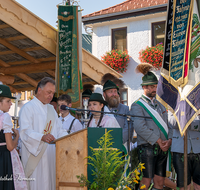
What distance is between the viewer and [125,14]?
16109mm

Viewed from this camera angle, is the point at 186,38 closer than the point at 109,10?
Yes

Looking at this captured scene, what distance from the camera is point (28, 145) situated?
4.14 metres

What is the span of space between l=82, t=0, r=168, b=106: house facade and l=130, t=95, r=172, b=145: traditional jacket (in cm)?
1021

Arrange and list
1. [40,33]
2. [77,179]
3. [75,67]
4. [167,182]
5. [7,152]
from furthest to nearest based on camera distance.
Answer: [75,67]
[40,33]
[167,182]
[7,152]
[77,179]

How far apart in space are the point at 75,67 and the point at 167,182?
3.43 m

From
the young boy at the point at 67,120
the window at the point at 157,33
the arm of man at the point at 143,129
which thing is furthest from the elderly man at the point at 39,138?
the window at the point at 157,33

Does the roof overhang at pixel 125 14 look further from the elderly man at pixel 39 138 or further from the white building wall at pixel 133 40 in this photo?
the elderly man at pixel 39 138

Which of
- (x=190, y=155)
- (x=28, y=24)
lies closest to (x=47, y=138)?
(x=190, y=155)

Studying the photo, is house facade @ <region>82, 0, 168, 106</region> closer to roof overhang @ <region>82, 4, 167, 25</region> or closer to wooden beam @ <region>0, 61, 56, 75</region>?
roof overhang @ <region>82, 4, 167, 25</region>

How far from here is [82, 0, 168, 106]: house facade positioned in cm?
1573

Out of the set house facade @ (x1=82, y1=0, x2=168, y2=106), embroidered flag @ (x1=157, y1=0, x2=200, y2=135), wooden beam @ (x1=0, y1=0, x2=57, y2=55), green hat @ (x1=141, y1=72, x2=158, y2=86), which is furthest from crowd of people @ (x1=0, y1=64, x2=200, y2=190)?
house facade @ (x1=82, y1=0, x2=168, y2=106)

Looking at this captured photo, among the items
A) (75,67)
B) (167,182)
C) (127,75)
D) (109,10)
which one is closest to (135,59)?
(127,75)

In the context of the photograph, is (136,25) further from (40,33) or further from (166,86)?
(166,86)

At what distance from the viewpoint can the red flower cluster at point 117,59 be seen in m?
16.0
